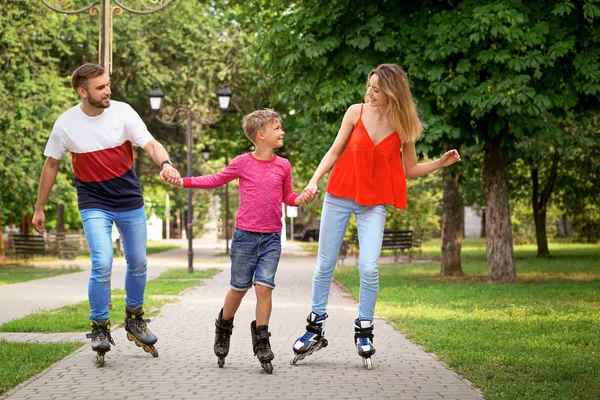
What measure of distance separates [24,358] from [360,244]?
2719 millimetres

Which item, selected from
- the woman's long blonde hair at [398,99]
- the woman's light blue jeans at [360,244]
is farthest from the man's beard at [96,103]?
the woman's long blonde hair at [398,99]

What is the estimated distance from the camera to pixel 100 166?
6.79 meters

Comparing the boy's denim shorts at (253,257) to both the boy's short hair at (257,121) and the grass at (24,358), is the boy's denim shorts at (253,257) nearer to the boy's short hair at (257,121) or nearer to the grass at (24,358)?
the boy's short hair at (257,121)

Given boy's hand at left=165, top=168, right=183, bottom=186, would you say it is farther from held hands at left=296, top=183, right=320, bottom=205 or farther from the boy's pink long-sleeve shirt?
held hands at left=296, top=183, right=320, bottom=205

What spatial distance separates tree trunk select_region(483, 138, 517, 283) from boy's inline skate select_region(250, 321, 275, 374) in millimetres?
10887

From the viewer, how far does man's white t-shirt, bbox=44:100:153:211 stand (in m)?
6.79

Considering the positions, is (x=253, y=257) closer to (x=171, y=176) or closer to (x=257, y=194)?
(x=257, y=194)

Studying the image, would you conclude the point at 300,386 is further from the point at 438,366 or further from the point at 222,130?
the point at 222,130

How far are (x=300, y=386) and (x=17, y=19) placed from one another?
68.8 feet

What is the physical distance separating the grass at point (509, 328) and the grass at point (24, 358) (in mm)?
2984

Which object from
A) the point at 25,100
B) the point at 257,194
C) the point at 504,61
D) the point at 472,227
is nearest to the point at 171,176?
the point at 257,194

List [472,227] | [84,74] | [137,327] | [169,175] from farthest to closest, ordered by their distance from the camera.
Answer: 1. [472,227]
2. [137,327]
3. [84,74]
4. [169,175]

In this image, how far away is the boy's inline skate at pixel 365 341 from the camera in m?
6.76

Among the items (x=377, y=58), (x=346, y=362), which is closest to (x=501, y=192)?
(x=377, y=58)
